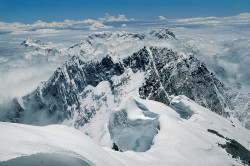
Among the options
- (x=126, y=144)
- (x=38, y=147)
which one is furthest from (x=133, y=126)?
(x=38, y=147)

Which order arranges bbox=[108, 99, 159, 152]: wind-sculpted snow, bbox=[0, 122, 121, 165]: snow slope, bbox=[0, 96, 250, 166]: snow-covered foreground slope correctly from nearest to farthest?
bbox=[0, 122, 121, 165]: snow slope
bbox=[0, 96, 250, 166]: snow-covered foreground slope
bbox=[108, 99, 159, 152]: wind-sculpted snow

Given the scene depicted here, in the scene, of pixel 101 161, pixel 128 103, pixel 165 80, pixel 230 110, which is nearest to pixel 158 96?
pixel 165 80

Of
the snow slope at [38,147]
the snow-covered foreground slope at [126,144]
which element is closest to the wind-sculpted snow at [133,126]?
the snow-covered foreground slope at [126,144]

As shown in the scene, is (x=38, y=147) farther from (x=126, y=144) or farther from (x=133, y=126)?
(x=126, y=144)

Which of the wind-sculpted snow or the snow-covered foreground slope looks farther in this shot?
the wind-sculpted snow

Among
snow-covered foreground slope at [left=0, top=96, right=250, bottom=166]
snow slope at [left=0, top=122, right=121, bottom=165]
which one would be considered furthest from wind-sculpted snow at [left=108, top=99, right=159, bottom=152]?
snow slope at [left=0, top=122, right=121, bottom=165]

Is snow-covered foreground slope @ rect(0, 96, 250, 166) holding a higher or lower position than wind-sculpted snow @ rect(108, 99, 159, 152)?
higher

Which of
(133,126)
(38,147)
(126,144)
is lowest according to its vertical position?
(126,144)

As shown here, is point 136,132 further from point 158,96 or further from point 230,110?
point 230,110

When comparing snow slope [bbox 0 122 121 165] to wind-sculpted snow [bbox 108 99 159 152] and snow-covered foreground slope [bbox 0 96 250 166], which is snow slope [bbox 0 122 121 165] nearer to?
snow-covered foreground slope [bbox 0 96 250 166]

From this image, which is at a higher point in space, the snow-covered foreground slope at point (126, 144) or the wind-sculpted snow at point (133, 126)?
the snow-covered foreground slope at point (126, 144)

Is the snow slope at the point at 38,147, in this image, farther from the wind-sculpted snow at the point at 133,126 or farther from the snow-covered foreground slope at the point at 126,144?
the wind-sculpted snow at the point at 133,126
